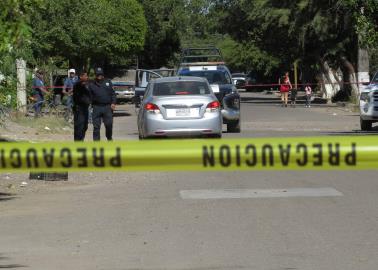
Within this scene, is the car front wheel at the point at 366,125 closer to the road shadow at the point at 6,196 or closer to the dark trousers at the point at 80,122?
the dark trousers at the point at 80,122

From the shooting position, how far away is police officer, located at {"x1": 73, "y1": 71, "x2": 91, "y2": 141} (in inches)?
605

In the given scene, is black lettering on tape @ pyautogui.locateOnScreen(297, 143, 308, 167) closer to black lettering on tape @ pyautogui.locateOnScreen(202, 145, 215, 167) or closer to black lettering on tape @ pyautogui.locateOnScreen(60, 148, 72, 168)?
black lettering on tape @ pyautogui.locateOnScreen(202, 145, 215, 167)

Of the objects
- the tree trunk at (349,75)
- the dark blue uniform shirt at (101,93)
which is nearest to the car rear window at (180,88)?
the dark blue uniform shirt at (101,93)

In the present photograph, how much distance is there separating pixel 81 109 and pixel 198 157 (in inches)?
411

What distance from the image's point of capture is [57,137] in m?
22.4

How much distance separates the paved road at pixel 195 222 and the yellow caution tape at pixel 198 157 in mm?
2346

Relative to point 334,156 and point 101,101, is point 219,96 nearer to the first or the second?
point 101,101

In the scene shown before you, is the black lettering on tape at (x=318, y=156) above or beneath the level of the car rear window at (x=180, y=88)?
beneath

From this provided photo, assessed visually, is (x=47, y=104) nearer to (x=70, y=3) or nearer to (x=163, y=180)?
(x=70, y=3)

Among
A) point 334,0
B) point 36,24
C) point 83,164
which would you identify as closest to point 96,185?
point 83,164

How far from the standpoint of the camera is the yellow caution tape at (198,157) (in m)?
5.38

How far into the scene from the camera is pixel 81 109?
1559 cm

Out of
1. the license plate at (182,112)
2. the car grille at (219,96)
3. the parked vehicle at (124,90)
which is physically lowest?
the parked vehicle at (124,90)

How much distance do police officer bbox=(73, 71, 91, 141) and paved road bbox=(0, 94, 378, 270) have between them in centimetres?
92
